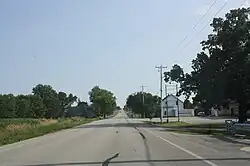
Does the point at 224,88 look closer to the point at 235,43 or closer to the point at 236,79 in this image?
the point at 236,79

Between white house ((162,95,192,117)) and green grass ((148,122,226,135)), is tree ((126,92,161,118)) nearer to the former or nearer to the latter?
white house ((162,95,192,117))

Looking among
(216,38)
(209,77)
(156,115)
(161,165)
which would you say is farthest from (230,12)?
(156,115)

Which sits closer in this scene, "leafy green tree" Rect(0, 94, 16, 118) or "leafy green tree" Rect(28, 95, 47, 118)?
"leafy green tree" Rect(0, 94, 16, 118)

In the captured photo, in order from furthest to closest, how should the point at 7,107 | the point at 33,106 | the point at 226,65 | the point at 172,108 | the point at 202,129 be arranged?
the point at 172,108 → the point at 33,106 → the point at 7,107 → the point at 226,65 → the point at 202,129

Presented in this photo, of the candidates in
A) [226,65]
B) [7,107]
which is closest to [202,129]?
[226,65]

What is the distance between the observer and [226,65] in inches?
2240

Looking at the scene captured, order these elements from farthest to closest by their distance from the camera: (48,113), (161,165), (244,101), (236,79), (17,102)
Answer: (48,113)
(17,102)
(244,101)
(236,79)
(161,165)

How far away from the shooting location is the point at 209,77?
2318 inches

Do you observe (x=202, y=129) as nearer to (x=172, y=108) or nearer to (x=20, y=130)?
(x=20, y=130)

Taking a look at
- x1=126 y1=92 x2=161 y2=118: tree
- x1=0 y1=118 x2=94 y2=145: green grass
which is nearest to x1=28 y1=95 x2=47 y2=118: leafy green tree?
x1=126 y1=92 x2=161 y2=118: tree

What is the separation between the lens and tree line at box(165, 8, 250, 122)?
178ft

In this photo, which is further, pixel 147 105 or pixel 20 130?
pixel 147 105

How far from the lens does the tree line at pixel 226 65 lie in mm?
54125

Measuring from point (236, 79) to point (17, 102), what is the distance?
100m
